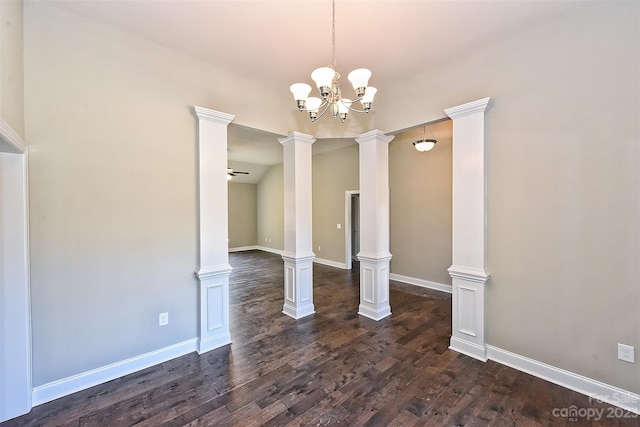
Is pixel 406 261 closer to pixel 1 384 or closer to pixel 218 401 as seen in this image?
pixel 218 401

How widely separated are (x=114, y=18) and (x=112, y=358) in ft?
10.0

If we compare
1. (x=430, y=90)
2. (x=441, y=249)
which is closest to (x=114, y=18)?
(x=430, y=90)

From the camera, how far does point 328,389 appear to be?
2248 mm

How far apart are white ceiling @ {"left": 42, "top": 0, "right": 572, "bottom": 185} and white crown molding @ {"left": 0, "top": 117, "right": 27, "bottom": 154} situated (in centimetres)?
121

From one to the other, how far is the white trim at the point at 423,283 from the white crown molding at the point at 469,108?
3104mm

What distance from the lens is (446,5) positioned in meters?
2.12

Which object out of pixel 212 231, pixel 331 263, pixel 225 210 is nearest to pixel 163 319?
pixel 212 231

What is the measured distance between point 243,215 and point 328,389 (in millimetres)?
8791

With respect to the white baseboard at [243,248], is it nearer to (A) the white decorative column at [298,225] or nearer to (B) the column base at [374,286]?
(A) the white decorative column at [298,225]

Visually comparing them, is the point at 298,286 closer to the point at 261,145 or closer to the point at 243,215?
the point at 261,145

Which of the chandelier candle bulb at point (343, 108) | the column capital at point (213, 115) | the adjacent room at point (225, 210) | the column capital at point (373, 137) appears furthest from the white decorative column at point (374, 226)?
the column capital at point (213, 115)

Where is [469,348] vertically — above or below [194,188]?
below

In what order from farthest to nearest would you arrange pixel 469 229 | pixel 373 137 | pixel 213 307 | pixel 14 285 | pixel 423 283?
pixel 423 283 → pixel 373 137 → pixel 213 307 → pixel 469 229 → pixel 14 285

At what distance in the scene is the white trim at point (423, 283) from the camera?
4.87m
